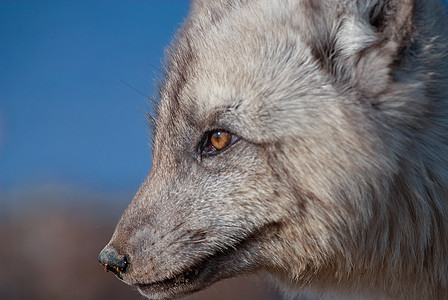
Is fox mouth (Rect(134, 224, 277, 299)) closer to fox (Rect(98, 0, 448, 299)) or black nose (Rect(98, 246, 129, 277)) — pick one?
fox (Rect(98, 0, 448, 299))

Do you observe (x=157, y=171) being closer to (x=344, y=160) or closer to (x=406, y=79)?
(x=344, y=160)

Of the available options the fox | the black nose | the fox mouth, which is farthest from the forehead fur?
the black nose

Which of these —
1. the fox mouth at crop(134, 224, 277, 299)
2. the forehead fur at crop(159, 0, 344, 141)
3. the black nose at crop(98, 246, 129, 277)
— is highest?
the forehead fur at crop(159, 0, 344, 141)

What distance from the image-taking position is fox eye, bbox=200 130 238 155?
99.3 inches

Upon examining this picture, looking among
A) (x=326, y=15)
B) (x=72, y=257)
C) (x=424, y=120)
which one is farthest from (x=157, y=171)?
(x=72, y=257)

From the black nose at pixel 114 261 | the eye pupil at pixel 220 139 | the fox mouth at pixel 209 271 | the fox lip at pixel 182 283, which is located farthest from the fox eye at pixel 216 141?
the black nose at pixel 114 261

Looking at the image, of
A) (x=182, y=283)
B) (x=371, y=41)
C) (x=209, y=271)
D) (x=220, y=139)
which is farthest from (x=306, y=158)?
(x=182, y=283)

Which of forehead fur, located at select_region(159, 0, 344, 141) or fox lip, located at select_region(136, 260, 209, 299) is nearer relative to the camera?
forehead fur, located at select_region(159, 0, 344, 141)

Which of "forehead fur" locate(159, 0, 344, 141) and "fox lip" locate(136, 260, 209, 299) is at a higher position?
"forehead fur" locate(159, 0, 344, 141)

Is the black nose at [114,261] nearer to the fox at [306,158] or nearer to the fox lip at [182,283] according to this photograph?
the fox at [306,158]

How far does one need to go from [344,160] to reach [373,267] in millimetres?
648

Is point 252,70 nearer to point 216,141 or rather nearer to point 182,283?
point 216,141

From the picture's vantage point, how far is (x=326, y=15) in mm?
2449

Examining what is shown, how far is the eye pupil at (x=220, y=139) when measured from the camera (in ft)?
8.29
